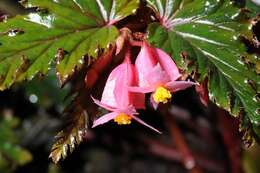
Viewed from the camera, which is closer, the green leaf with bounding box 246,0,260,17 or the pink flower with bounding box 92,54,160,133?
the pink flower with bounding box 92,54,160,133

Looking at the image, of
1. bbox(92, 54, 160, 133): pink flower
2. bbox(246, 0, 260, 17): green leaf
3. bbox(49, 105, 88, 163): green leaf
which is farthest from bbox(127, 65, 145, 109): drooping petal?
bbox(246, 0, 260, 17): green leaf

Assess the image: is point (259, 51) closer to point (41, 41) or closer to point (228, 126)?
point (41, 41)

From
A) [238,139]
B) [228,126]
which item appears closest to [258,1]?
[228,126]

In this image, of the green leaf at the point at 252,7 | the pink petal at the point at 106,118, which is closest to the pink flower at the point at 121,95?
the pink petal at the point at 106,118

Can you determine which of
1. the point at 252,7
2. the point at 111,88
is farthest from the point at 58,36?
the point at 252,7

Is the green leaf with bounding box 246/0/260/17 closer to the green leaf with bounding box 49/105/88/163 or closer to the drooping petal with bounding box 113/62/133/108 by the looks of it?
the drooping petal with bounding box 113/62/133/108

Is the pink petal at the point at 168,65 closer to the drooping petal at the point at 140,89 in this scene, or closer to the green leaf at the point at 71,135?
the drooping petal at the point at 140,89

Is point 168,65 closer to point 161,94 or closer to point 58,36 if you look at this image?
point 161,94

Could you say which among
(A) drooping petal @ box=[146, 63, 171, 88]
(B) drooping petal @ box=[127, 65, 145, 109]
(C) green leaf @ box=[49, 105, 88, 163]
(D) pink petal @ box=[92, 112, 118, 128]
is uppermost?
(A) drooping petal @ box=[146, 63, 171, 88]
